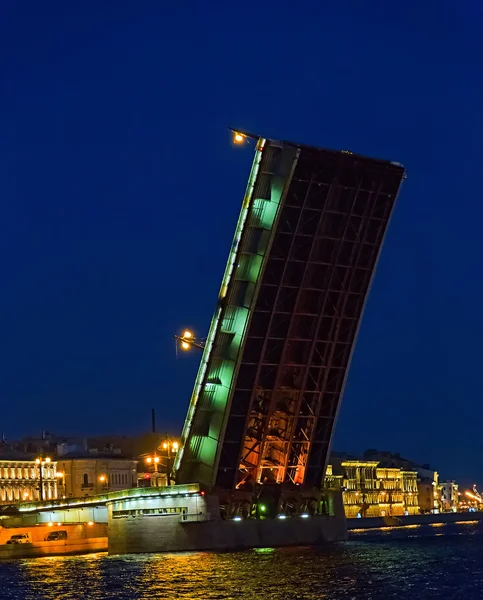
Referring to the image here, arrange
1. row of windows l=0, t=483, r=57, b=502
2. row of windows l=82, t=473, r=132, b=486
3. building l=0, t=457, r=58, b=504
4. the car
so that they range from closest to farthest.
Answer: the car → row of windows l=0, t=483, r=57, b=502 → building l=0, t=457, r=58, b=504 → row of windows l=82, t=473, r=132, b=486

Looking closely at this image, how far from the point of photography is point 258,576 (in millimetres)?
38750

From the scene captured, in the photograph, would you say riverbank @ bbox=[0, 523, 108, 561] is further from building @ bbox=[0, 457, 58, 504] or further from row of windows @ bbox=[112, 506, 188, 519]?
building @ bbox=[0, 457, 58, 504]

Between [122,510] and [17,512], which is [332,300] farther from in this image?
[17,512]

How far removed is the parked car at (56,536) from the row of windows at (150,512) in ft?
35.0

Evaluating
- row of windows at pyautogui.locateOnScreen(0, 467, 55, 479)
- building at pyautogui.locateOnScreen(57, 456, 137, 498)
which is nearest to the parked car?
row of windows at pyautogui.locateOnScreen(0, 467, 55, 479)

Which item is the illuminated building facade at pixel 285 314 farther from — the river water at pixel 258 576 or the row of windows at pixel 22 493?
the row of windows at pixel 22 493

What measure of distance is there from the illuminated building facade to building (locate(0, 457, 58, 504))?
49229 millimetres

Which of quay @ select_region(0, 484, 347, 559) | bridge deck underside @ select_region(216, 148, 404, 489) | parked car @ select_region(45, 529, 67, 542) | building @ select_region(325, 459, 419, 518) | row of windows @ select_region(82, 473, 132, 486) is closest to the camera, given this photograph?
bridge deck underside @ select_region(216, 148, 404, 489)

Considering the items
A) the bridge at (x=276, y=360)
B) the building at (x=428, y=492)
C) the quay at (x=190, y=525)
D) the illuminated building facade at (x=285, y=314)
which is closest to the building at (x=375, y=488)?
the building at (x=428, y=492)

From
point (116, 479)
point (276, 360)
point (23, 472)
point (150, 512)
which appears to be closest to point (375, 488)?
point (116, 479)

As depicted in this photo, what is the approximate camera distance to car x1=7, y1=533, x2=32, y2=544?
61.2m

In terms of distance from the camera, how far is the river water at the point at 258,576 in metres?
34.7

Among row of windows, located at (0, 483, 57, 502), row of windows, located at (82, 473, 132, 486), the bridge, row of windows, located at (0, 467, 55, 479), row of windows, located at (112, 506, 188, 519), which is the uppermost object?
the bridge

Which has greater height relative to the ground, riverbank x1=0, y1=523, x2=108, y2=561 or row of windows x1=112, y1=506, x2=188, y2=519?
row of windows x1=112, y1=506, x2=188, y2=519
